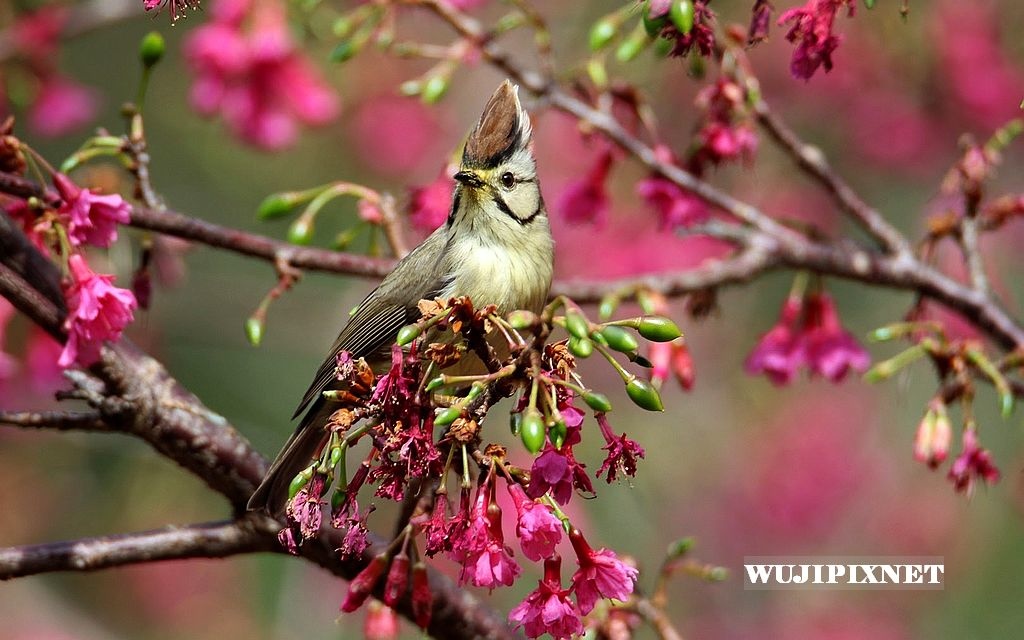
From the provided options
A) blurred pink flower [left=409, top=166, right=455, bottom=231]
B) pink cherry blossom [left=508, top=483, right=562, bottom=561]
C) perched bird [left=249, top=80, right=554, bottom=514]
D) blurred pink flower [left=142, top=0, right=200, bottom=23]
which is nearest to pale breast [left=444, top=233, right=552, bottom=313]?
perched bird [left=249, top=80, right=554, bottom=514]

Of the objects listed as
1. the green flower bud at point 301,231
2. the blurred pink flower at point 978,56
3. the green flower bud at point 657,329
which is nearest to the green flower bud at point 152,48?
the green flower bud at point 301,231

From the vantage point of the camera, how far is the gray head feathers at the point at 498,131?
2.67m

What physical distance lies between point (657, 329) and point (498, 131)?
3.98 feet

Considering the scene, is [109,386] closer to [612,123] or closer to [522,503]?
[522,503]

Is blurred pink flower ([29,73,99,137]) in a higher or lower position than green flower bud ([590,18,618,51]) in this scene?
lower

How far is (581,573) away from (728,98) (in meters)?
1.57

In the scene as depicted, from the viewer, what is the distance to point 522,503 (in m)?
1.78

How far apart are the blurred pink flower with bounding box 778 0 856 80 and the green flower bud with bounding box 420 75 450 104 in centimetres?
128

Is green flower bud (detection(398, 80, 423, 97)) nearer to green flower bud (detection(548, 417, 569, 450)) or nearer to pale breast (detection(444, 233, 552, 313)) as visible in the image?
pale breast (detection(444, 233, 552, 313))

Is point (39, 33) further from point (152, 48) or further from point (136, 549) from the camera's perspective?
point (136, 549)

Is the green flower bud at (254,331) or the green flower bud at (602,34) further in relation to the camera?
the green flower bud at (602,34)

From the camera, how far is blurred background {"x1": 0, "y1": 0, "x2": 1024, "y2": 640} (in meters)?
5.78

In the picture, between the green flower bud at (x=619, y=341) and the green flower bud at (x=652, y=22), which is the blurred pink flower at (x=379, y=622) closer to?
the green flower bud at (x=619, y=341)

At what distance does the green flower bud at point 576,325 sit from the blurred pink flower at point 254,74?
8.87ft
